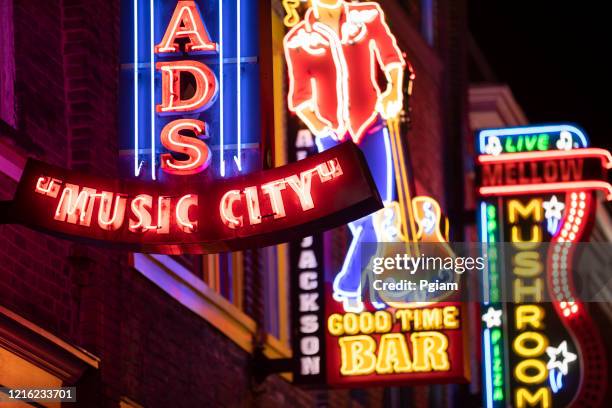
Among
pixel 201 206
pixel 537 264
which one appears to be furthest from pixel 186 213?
pixel 537 264

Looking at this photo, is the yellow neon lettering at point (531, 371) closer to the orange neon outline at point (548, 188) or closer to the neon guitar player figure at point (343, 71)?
the orange neon outline at point (548, 188)

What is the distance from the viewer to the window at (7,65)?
35.9ft

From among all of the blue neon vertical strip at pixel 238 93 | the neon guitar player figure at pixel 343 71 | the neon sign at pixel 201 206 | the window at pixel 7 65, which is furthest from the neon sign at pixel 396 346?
the neon sign at pixel 201 206

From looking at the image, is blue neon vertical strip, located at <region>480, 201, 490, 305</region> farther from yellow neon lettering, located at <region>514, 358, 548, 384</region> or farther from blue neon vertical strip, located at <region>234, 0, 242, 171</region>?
blue neon vertical strip, located at <region>234, 0, 242, 171</region>

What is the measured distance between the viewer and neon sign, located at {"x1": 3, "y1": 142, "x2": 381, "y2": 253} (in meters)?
9.49

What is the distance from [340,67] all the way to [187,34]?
3.88 metres

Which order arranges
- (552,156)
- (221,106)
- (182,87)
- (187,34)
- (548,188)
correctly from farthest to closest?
(552,156)
(548,188)
(182,87)
(187,34)
(221,106)

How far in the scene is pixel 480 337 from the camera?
61.6ft

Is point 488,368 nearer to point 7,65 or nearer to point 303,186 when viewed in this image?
point 7,65

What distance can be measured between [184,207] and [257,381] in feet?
19.5

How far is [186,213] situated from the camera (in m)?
9.78

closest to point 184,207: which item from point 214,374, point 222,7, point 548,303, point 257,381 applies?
point 222,7

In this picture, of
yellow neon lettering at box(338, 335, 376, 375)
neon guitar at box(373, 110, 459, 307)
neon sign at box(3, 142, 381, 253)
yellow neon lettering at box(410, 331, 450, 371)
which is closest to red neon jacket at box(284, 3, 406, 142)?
neon guitar at box(373, 110, 459, 307)

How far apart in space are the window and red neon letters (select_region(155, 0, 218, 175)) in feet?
3.17
